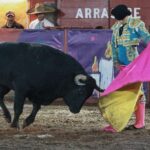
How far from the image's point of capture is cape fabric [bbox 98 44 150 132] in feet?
30.7

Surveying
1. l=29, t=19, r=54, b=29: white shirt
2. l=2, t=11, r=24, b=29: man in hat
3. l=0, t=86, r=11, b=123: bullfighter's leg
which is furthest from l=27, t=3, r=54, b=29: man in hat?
l=0, t=86, r=11, b=123: bullfighter's leg

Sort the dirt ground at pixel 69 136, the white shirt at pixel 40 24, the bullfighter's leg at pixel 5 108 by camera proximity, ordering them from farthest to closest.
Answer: the white shirt at pixel 40 24, the bullfighter's leg at pixel 5 108, the dirt ground at pixel 69 136

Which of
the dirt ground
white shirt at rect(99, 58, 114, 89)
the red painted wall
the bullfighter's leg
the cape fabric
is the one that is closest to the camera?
the dirt ground

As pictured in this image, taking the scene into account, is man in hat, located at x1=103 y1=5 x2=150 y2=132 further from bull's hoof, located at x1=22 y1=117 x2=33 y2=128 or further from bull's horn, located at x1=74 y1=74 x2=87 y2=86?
bull's hoof, located at x1=22 y1=117 x2=33 y2=128

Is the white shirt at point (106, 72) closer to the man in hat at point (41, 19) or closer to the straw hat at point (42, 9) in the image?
the man in hat at point (41, 19)

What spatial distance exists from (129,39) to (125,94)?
2.38ft

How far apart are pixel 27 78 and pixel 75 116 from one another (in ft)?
7.68

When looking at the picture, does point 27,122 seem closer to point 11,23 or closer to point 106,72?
point 106,72

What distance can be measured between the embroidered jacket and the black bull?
21.3 inches

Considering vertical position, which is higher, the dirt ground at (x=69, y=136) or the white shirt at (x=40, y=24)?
the white shirt at (x=40, y=24)

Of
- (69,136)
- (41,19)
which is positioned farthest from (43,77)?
(41,19)

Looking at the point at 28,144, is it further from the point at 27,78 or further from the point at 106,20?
the point at 106,20

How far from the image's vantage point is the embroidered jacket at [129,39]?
9.38m

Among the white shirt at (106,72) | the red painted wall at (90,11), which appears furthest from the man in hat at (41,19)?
the white shirt at (106,72)
